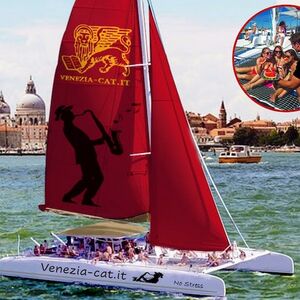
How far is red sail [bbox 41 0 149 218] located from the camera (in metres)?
21.0

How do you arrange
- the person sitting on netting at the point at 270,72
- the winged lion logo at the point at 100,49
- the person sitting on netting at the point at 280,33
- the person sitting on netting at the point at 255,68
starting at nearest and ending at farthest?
the winged lion logo at the point at 100,49, the person sitting on netting at the point at 280,33, the person sitting on netting at the point at 255,68, the person sitting on netting at the point at 270,72

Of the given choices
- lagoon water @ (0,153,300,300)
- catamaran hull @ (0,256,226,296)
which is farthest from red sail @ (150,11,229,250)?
lagoon water @ (0,153,300,300)

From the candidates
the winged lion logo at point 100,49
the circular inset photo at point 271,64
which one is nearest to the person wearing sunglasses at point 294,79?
the circular inset photo at point 271,64

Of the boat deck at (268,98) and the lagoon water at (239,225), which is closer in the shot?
the lagoon water at (239,225)

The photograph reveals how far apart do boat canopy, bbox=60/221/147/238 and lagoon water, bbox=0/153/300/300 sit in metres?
1.16

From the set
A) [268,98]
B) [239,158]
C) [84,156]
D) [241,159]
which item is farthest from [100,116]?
[268,98]

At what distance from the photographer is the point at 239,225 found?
36062 mm

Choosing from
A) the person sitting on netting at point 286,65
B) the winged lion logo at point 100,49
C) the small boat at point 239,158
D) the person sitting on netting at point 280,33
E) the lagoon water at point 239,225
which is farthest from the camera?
the person sitting on netting at point 286,65

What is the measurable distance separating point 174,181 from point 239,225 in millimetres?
15943

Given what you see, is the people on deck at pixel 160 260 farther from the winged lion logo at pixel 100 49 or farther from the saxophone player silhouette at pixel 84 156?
the winged lion logo at pixel 100 49

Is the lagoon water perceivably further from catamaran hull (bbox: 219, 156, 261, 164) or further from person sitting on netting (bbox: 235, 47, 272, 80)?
person sitting on netting (bbox: 235, 47, 272, 80)

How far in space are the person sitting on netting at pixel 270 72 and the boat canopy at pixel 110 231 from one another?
128361mm

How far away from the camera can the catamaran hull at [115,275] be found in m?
19.2

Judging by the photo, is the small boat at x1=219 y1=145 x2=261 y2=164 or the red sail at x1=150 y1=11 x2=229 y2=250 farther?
the small boat at x1=219 y1=145 x2=261 y2=164
